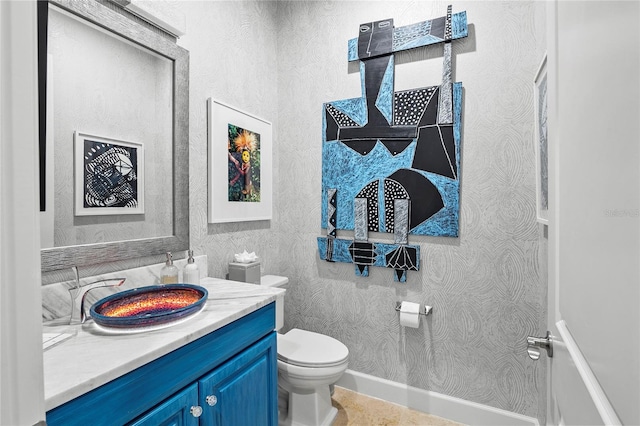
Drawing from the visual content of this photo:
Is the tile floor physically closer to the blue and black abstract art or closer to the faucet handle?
the blue and black abstract art

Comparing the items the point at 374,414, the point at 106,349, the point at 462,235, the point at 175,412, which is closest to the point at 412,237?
the point at 462,235

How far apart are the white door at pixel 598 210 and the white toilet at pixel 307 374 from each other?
115 cm

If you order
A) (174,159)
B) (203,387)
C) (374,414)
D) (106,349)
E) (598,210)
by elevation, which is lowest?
(374,414)

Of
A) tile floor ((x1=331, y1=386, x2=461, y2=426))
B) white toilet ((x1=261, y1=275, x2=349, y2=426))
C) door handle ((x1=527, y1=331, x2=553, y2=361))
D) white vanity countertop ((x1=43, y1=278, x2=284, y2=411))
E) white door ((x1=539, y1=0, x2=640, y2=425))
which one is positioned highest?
white door ((x1=539, y1=0, x2=640, y2=425))

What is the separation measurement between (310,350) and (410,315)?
623 mm

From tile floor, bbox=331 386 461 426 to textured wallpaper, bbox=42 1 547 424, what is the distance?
16cm

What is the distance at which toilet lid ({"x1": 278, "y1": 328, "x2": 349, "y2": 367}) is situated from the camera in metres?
1.67

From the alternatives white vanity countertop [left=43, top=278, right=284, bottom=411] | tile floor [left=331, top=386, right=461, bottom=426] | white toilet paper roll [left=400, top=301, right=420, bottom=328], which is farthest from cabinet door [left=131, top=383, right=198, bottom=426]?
white toilet paper roll [left=400, top=301, right=420, bottom=328]

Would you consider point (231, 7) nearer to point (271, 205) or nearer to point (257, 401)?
point (271, 205)

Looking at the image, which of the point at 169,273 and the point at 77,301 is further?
the point at 169,273

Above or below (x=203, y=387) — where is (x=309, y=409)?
below

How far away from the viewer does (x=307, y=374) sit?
5.38ft

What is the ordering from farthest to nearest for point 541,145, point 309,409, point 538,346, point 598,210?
point 309,409 → point 541,145 → point 538,346 → point 598,210

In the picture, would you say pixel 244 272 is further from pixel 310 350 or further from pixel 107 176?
pixel 107 176
